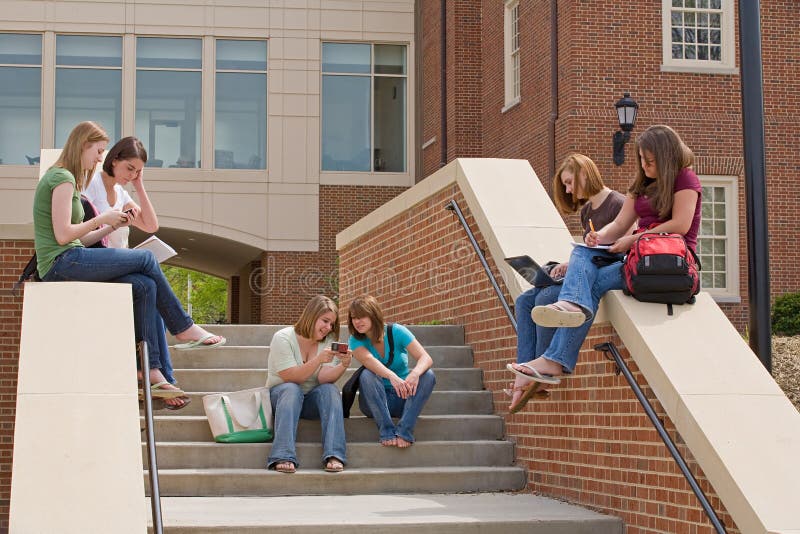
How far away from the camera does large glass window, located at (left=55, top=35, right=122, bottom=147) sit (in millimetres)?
26859

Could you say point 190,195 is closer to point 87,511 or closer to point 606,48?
point 606,48

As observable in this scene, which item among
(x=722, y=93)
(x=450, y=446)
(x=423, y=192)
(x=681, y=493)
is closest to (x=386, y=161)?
(x=722, y=93)

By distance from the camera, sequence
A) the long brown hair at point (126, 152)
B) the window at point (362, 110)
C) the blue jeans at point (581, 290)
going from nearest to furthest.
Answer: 1. the blue jeans at point (581, 290)
2. the long brown hair at point (126, 152)
3. the window at point (362, 110)

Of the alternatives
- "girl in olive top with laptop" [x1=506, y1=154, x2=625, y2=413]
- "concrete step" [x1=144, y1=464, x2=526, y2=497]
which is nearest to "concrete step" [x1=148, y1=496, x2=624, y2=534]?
"concrete step" [x1=144, y1=464, x2=526, y2=497]

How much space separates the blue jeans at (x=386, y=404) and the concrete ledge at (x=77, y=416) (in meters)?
1.94

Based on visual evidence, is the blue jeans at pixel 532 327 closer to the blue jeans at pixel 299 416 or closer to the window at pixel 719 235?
the blue jeans at pixel 299 416

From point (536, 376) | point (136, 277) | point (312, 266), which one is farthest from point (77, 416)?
point (312, 266)

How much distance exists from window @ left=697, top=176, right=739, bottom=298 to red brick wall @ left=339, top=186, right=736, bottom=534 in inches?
390

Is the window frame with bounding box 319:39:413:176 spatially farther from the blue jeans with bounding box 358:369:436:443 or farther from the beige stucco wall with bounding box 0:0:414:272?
the blue jeans with bounding box 358:369:436:443

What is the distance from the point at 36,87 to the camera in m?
26.8

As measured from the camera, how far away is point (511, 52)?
77.0ft

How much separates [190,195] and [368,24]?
235 inches

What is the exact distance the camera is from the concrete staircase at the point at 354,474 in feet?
21.1

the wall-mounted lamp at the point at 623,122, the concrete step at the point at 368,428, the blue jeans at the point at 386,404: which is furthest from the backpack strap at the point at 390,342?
the wall-mounted lamp at the point at 623,122
